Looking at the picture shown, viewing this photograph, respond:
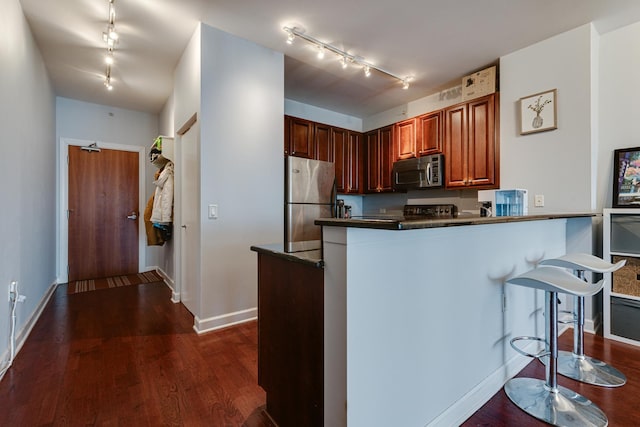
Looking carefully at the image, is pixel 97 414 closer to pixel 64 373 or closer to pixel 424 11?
pixel 64 373

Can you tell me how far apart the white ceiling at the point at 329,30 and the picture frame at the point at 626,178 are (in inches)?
44.7

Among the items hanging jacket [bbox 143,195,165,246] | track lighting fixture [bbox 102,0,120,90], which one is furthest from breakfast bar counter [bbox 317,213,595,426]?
hanging jacket [bbox 143,195,165,246]

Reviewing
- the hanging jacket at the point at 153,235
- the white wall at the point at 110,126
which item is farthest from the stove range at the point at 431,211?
the white wall at the point at 110,126

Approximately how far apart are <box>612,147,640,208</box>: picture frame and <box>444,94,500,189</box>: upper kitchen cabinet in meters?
0.91

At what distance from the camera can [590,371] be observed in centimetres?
193

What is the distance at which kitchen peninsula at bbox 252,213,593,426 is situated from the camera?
103 centimetres

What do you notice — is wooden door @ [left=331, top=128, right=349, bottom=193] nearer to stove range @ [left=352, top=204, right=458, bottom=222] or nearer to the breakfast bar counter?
stove range @ [left=352, top=204, right=458, bottom=222]

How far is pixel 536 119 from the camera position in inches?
110

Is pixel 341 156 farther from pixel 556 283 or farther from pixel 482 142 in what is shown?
pixel 556 283

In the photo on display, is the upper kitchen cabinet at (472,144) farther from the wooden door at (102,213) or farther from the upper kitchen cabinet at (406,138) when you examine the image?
the wooden door at (102,213)

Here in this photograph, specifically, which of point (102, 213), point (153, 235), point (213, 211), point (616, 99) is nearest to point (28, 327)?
point (153, 235)

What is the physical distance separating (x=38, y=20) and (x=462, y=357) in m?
4.15

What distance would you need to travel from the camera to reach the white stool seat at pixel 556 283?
1413 millimetres

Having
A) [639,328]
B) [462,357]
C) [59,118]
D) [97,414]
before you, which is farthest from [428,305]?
[59,118]
